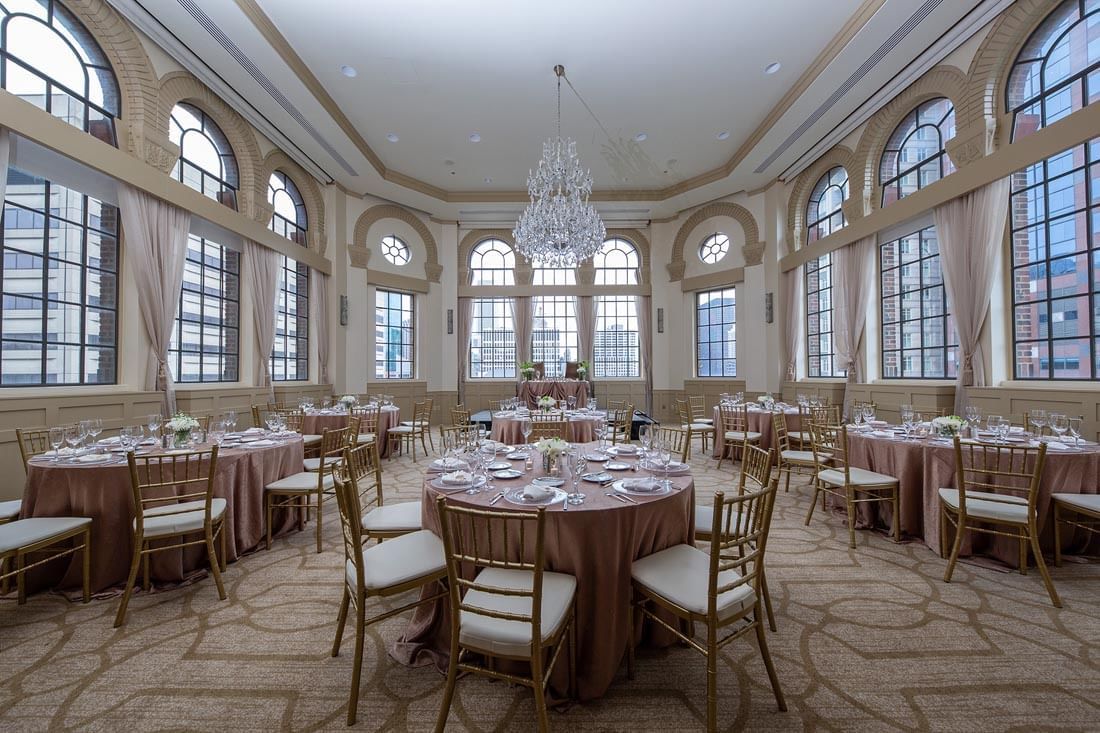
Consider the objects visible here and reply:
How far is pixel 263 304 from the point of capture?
748 centimetres

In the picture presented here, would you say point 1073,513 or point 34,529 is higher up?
point 34,529

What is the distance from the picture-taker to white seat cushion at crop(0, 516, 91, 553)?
2.48m

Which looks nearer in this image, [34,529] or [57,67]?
[34,529]

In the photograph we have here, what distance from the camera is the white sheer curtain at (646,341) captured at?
11.6m

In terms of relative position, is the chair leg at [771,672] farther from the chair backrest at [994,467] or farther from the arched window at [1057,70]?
the arched window at [1057,70]

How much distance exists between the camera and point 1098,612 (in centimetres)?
264

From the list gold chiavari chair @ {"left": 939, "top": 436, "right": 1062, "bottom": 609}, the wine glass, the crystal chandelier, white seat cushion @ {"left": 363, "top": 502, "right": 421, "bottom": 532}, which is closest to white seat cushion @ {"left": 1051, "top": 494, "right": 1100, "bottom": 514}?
gold chiavari chair @ {"left": 939, "top": 436, "right": 1062, "bottom": 609}

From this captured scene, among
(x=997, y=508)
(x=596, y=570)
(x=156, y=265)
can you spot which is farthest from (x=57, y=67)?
(x=997, y=508)

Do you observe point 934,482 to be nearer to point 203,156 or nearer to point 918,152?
point 918,152

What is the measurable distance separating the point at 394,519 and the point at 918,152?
882cm

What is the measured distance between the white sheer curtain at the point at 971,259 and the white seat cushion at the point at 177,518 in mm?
8213

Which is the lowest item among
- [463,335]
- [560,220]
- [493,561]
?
[493,561]

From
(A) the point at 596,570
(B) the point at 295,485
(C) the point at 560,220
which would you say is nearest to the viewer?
(A) the point at 596,570

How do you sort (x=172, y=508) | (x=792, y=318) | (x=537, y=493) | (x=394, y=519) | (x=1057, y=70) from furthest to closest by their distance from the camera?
(x=792, y=318) < (x=1057, y=70) < (x=172, y=508) < (x=394, y=519) < (x=537, y=493)
